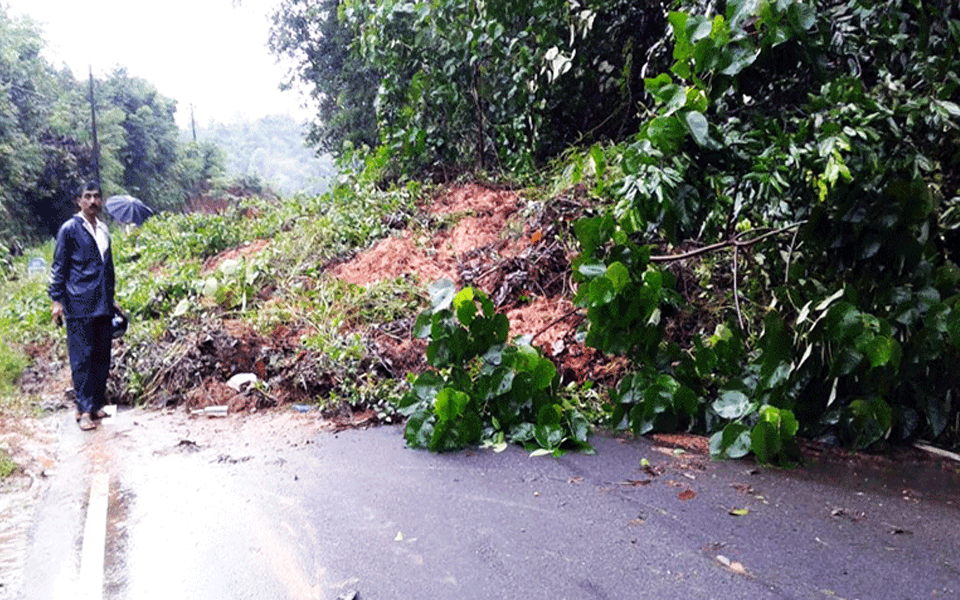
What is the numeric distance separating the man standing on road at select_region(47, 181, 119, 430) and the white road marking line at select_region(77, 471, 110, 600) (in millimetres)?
1436

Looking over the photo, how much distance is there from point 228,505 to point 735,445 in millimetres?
2575

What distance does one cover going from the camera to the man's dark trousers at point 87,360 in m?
4.98

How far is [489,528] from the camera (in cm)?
291

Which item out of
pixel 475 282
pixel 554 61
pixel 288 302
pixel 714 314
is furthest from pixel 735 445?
pixel 554 61

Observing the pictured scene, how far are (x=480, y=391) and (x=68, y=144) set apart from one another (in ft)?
109

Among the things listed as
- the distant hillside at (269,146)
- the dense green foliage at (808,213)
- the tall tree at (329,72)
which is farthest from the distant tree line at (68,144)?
the distant hillside at (269,146)

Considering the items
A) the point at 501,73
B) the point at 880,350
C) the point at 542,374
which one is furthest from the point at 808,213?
the point at 501,73

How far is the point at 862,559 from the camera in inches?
98.8

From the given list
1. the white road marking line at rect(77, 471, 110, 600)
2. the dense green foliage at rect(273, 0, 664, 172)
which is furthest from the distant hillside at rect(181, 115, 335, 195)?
the white road marking line at rect(77, 471, 110, 600)

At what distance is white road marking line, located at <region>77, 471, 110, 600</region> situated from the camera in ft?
8.33

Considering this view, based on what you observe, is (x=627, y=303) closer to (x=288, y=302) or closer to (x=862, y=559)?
(x=862, y=559)

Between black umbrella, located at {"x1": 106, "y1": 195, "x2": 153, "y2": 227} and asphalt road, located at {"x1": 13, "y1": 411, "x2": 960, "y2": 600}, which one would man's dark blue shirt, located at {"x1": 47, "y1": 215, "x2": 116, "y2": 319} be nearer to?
asphalt road, located at {"x1": 13, "y1": 411, "x2": 960, "y2": 600}

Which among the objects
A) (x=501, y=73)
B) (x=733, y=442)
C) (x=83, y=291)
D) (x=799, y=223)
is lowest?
(x=733, y=442)

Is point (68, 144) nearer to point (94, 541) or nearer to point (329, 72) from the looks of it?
point (329, 72)
